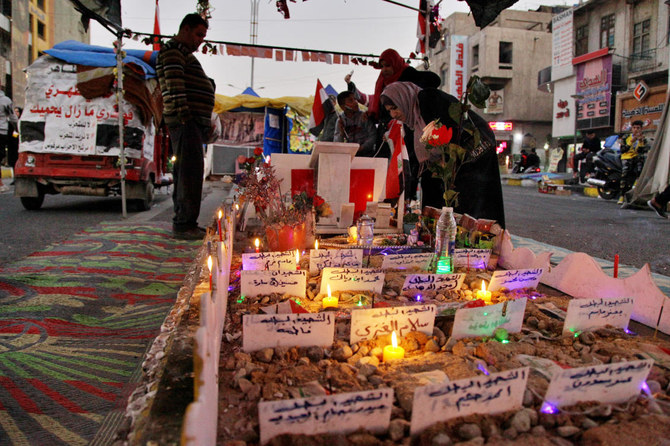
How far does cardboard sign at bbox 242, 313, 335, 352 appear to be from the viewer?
1.67 metres

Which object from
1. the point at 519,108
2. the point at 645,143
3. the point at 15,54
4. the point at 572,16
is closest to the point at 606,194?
the point at 645,143

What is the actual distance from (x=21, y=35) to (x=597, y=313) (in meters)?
29.3

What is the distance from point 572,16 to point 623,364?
94.8ft

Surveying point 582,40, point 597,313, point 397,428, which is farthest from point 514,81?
point 397,428

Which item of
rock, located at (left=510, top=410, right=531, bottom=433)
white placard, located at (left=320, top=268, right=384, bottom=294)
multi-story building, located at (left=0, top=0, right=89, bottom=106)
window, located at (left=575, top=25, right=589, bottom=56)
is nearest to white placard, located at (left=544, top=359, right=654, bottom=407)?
rock, located at (left=510, top=410, right=531, bottom=433)

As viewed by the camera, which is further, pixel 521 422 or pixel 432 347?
pixel 432 347

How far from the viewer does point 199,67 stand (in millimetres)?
4828

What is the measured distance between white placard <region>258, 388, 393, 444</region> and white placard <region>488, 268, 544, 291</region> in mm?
1435

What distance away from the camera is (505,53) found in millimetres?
35031

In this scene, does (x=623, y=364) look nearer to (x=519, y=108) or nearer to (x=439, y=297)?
(x=439, y=297)

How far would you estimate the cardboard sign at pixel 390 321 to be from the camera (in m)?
1.78

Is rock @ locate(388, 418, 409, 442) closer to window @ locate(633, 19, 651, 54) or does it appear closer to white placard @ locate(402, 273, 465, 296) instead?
white placard @ locate(402, 273, 465, 296)

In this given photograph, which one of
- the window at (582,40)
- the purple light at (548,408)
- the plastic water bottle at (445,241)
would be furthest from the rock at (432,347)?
the window at (582,40)

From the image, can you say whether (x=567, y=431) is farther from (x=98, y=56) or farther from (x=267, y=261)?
(x=98, y=56)
